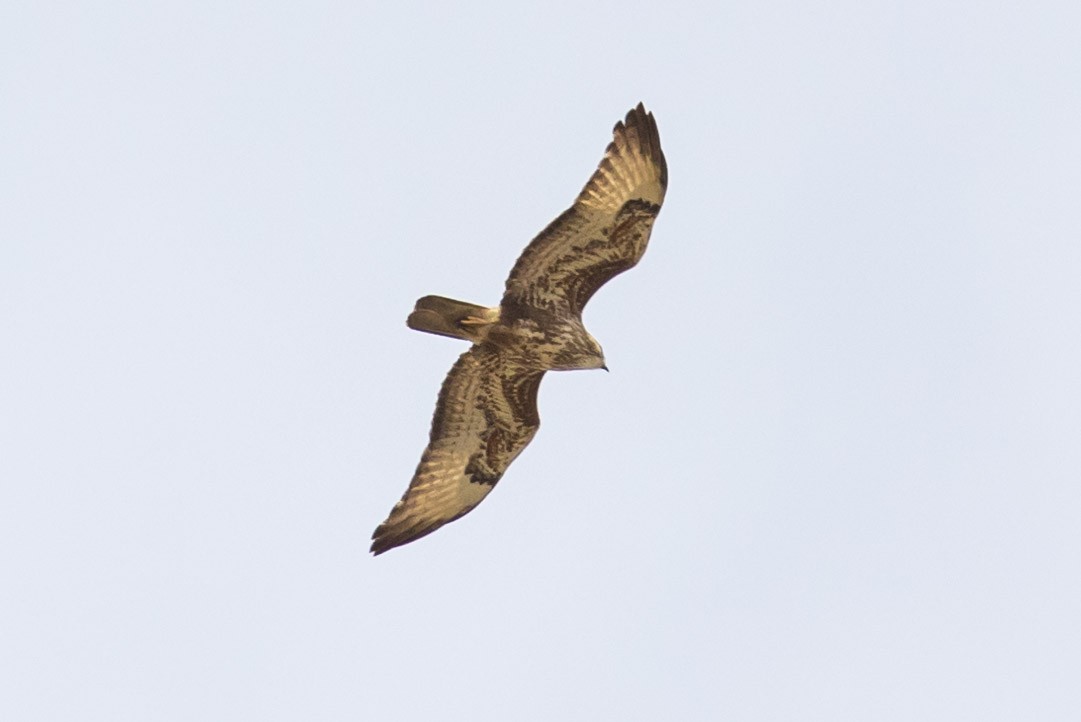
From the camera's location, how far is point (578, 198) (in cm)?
1647

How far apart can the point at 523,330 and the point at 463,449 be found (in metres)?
1.96

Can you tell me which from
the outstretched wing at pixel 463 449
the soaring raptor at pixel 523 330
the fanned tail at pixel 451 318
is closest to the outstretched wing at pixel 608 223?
the soaring raptor at pixel 523 330

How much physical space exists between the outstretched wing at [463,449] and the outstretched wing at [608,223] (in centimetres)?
143

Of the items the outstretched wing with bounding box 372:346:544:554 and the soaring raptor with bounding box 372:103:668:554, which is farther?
the outstretched wing with bounding box 372:346:544:554

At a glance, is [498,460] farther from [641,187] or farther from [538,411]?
[641,187]

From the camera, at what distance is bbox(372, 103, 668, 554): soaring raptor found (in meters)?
16.5

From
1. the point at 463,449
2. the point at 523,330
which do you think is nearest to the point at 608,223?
the point at 523,330

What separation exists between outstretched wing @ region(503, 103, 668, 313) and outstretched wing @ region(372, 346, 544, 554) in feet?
4.70

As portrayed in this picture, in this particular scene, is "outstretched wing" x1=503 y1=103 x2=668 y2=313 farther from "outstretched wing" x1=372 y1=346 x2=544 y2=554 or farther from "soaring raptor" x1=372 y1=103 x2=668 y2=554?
"outstretched wing" x1=372 y1=346 x2=544 y2=554

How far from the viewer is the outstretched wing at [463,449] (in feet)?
59.1

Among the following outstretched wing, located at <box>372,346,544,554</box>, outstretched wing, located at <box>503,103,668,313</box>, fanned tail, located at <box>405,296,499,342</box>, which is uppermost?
outstretched wing, located at <box>503,103,668,313</box>

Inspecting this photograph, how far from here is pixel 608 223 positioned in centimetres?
1655

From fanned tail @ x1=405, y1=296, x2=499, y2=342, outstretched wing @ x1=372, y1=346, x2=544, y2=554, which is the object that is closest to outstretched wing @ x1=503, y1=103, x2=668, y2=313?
fanned tail @ x1=405, y1=296, x2=499, y2=342

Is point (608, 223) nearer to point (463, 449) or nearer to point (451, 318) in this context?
point (451, 318)
